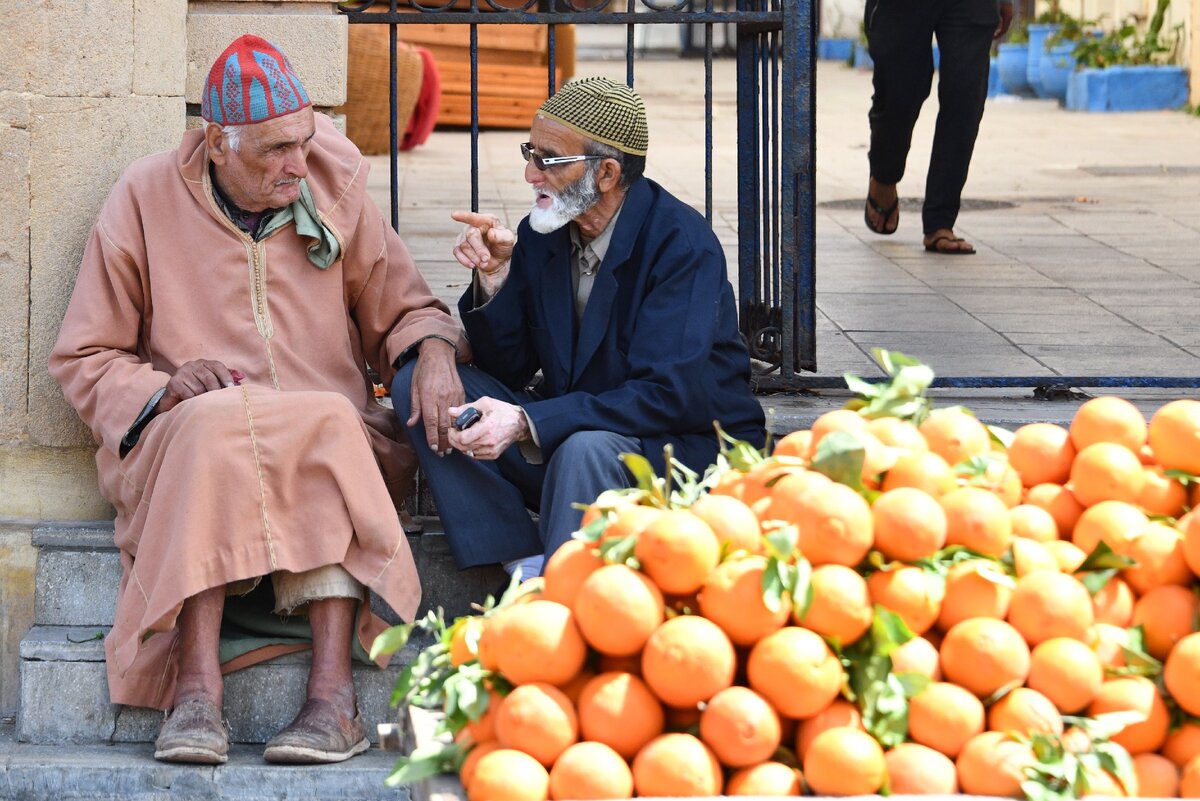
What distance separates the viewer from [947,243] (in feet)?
22.5

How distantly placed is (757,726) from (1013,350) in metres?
3.18

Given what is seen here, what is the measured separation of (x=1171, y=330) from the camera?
5.29m

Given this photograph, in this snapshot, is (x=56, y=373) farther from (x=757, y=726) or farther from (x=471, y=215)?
(x=757, y=726)

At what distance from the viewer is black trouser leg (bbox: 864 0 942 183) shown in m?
6.30

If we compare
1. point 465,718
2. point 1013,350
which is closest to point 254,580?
point 465,718

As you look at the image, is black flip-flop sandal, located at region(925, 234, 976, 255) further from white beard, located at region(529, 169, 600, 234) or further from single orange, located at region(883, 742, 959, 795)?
single orange, located at region(883, 742, 959, 795)

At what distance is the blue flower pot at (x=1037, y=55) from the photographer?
16984mm

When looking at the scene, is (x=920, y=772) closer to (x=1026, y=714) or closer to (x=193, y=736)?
Answer: (x=1026, y=714)

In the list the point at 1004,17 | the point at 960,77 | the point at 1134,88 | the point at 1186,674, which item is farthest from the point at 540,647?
the point at 1134,88

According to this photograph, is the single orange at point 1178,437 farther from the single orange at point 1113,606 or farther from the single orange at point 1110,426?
the single orange at point 1113,606

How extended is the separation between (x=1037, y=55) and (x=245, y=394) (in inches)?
597

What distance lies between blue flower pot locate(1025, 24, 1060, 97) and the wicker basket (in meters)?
8.50

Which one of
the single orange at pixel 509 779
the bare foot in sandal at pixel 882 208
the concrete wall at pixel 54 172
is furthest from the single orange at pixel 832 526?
the bare foot in sandal at pixel 882 208

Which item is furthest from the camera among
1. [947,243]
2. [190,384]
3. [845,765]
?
[947,243]
